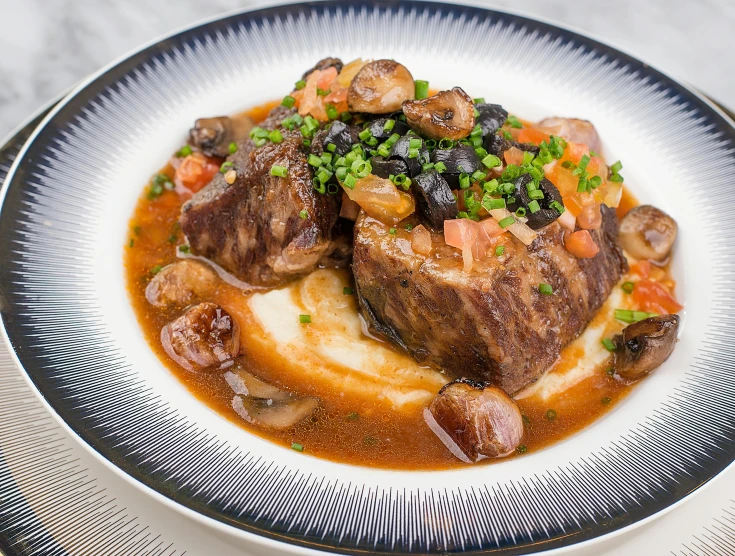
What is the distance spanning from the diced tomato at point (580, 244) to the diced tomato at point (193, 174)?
12.1 feet

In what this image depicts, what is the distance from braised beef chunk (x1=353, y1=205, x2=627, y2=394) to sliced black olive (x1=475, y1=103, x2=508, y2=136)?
968mm

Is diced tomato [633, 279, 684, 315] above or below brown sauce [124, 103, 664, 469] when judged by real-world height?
above

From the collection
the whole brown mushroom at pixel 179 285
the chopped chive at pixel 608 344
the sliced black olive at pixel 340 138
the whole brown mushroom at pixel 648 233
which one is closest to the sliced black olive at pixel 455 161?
the sliced black olive at pixel 340 138

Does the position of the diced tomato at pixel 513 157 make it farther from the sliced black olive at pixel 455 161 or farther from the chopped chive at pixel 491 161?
the sliced black olive at pixel 455 161

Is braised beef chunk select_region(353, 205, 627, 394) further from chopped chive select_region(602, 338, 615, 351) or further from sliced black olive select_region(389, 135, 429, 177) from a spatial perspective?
sliced black olive select_region(389, 135, 429, 177)

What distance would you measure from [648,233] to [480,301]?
2411 mm

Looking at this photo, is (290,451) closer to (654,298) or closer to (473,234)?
(473,234)

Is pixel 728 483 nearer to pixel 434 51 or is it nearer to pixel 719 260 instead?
pixel 719 260

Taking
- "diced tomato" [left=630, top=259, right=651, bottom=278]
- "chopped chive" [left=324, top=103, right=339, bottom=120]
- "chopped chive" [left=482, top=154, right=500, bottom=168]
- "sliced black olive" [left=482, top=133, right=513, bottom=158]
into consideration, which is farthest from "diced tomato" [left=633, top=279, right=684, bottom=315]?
"chopped chive" [left=324, top=103, right=339, bottom=120]

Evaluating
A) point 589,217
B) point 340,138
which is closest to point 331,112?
point 340,138

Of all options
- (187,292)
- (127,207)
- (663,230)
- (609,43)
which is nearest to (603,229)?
(663,230)

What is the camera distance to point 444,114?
17.5 feet

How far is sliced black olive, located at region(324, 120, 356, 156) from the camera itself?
5555 mm

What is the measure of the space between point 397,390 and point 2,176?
4293 mm
